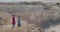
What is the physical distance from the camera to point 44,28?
51.8 inches

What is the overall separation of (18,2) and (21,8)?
3.2 inches

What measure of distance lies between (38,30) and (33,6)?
27 cm

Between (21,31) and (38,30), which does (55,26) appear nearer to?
(38,30)

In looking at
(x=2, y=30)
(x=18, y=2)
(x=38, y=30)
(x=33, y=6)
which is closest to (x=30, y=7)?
(x=33, y=6)

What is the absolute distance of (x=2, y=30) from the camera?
4.19 feet

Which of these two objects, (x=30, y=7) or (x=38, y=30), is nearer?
(x=38, y=30)

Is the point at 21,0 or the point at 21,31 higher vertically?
the point at 21,0

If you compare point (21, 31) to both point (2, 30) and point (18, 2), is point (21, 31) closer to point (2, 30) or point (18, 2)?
point (2, 30)

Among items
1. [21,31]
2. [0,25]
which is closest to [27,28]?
[21,31]

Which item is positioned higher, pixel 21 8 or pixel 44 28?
pixel 21 8

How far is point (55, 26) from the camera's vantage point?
1332 millimetres

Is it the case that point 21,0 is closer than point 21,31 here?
No

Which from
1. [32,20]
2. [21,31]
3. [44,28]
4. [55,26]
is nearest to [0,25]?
[21,31]

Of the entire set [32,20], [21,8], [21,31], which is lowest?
[21,31]
